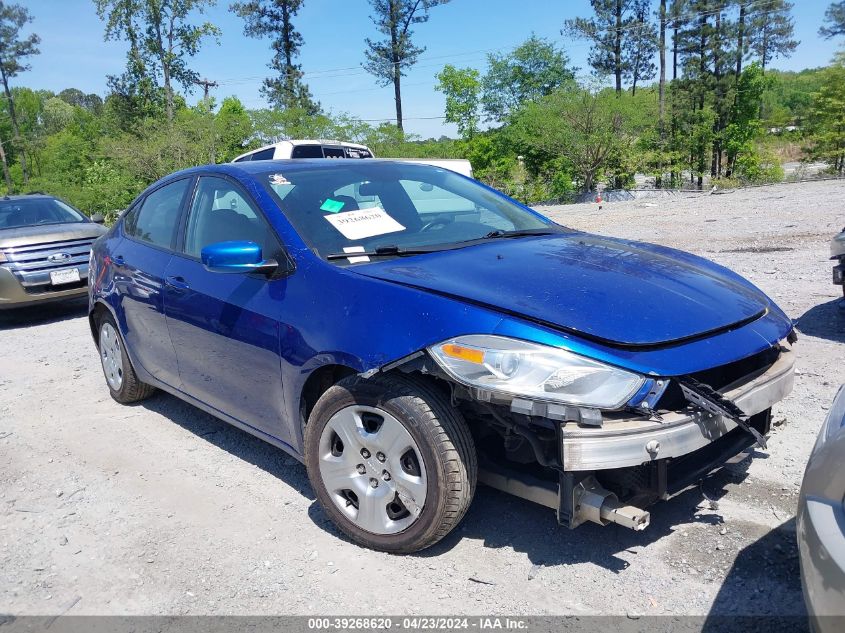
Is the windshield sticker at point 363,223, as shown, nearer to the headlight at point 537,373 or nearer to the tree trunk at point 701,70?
the headlight at point 537,373

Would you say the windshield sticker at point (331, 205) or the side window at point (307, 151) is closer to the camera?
the windshield sticker at point (331, 205)

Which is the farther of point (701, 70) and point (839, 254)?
point (701, 70)

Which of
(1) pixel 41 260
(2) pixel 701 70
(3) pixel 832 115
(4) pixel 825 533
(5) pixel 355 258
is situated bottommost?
(4) pixel 825 533

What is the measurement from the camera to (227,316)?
11.3 ft

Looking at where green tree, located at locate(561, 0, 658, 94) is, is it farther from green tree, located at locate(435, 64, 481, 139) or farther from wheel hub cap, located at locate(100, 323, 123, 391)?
→ wheel hub cap, located at locate(100, 323, 123, 391)

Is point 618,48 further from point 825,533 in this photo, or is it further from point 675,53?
point 825,533

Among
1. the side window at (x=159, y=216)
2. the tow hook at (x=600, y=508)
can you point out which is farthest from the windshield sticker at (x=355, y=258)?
the side window at (x=159, y=216)

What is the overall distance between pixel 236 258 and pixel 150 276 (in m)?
1.32

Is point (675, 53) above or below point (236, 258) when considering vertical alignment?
above

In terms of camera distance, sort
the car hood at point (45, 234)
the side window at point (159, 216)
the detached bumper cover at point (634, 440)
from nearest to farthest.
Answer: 1. the detached bumper cover at point (634, 440)
2. the side window at point (159, 216)
3. the car hood at point (45, 234)

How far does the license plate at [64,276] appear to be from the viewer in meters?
8.34

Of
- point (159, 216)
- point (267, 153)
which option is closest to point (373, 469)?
point (159, 216)

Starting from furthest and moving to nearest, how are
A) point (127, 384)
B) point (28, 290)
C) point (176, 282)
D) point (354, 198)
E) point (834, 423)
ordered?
point (28, 290)
point (127, 384)
point (176, 282)
point (354, 198)
point (834, 423)

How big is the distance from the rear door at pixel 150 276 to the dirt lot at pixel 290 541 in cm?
56
